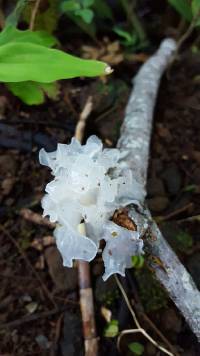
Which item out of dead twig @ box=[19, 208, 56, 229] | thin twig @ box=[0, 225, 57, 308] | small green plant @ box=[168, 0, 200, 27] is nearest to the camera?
thin twig @ box=[0, 225, 57, 308]

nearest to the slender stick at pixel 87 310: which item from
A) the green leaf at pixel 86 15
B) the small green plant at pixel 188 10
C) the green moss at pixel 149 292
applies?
the green moss at pixel 149 292

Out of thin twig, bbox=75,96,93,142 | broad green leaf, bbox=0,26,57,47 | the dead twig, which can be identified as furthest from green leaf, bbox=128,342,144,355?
broad green leaf, bbox=0,26,57,47

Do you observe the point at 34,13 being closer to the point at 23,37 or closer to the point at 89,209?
the point at 23,37

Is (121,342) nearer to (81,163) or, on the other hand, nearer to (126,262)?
(126,262)

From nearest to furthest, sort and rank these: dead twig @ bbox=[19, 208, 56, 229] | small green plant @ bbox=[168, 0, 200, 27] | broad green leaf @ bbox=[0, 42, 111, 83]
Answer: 1. broad green leaf @ bbox=[0, 42, 111, 83]
2. dead twig @ bbox=[19, 208, 56, 229]
3. small green plant @ bbox=[168, 0, 200, 27]

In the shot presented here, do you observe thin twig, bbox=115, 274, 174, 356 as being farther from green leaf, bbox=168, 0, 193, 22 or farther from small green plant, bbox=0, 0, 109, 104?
green leaf, bbox=168, 0, 193, 22

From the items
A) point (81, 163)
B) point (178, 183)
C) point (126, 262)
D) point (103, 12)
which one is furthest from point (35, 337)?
point (103, 12)

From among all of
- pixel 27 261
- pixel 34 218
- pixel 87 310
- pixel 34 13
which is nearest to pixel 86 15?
pixel 34 13
